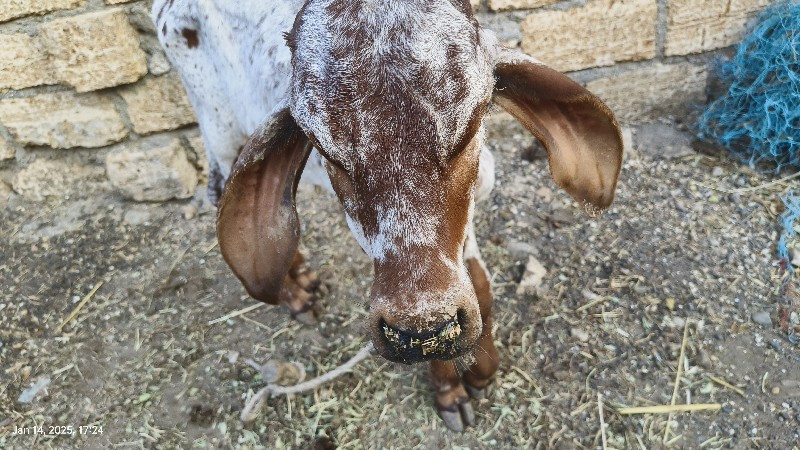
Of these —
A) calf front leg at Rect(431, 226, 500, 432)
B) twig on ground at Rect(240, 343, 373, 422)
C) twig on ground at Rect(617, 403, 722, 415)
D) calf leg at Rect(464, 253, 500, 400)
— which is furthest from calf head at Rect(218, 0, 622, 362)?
twig on ground at Rect(617, 403, 722, 415)

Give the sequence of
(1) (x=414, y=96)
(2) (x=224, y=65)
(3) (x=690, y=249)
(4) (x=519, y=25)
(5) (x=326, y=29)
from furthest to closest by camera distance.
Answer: (4) (x=519, y=25), (3) (x=690, y=249), (2) (x=224, y=65), (5) (x=326, y=29), (1) (x=414, y=96)

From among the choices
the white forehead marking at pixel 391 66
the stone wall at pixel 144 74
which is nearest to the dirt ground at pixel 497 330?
the stone wall at pixel 144 74

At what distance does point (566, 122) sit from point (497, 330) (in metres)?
1.09

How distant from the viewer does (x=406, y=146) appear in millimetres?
1419

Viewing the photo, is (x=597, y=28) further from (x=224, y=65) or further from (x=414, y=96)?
(x=414, y=96)

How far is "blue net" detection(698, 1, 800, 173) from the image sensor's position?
3.07m

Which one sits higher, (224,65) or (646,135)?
(224,65)

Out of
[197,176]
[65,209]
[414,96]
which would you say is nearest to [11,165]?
[65,209]

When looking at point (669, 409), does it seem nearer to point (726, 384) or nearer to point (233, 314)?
point (726, 384)

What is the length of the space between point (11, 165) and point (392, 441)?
2839 millimetres

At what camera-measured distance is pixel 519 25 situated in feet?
10.7

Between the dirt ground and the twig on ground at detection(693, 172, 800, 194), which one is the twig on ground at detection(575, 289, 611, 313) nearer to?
the dirt ground

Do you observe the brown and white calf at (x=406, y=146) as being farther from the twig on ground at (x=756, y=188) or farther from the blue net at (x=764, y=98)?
the blue net at (x=764, y=98)

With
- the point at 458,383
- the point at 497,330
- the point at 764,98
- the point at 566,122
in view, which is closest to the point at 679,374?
the point at 497,330
